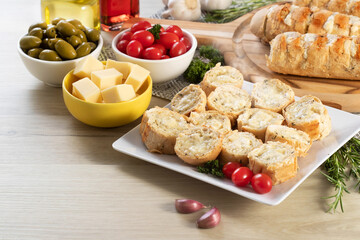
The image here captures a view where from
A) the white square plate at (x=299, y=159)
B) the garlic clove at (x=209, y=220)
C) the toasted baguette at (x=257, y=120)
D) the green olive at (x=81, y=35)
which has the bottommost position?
the garlic clove at (x=209, y=220)

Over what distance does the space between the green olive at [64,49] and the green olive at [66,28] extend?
9 cm

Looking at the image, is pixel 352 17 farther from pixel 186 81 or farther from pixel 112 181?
pixel 112 181

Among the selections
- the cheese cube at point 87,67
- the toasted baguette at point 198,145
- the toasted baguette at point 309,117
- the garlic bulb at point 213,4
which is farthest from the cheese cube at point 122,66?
the garlic bulb at point 213,4

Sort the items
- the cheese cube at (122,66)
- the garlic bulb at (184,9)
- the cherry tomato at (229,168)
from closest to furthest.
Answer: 1. the cherry tomato at (229,168)
2. the cheese cube at (122,66)
3. the garlic bulb at (184,9)

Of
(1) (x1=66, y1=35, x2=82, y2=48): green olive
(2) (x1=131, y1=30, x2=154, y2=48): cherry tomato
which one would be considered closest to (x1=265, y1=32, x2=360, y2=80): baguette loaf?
(2) (x1=131, y1=30, x2=154, y2=48): cherry tomato

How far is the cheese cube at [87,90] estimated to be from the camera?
2.92 metres

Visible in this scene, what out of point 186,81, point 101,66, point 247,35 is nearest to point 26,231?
point 101,66

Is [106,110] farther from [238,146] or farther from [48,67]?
[238,146]

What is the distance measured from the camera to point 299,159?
8.82 ft

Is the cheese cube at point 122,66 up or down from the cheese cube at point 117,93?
up

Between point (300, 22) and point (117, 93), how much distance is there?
181 centimetres

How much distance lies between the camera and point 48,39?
11.1ft

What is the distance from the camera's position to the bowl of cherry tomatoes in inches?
133

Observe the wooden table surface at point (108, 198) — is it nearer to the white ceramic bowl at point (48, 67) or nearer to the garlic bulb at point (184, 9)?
the white ceramic bowl at point (48, 67)
